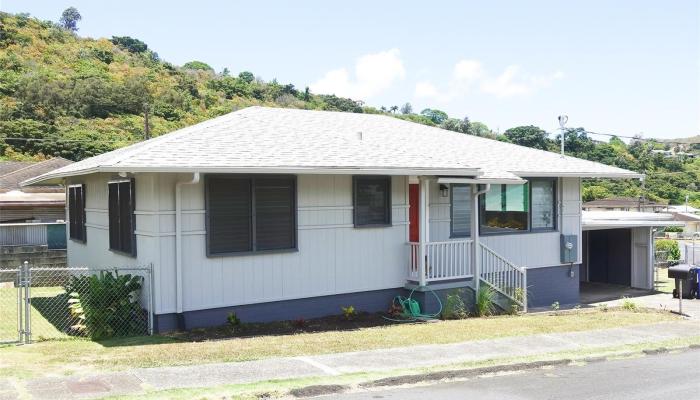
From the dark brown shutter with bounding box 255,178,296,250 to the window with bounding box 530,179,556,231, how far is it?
715 cm

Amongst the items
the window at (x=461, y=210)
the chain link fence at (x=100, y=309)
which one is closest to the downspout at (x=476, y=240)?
the window at (x=461, y=210)

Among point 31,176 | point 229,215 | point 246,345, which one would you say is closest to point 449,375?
point 246,345

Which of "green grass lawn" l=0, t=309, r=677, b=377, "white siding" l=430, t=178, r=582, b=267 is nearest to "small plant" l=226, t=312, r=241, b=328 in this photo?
"green grass lawn" l=0, t=309, r=677, b=377

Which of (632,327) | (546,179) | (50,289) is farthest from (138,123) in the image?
(632,327)

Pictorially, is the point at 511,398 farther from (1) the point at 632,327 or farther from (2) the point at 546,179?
(2) the point at 546,179

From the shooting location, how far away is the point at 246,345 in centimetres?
1038

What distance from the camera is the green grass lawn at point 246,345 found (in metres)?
9.08

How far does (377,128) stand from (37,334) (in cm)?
937

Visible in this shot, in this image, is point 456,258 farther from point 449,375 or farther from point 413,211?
Answer: point 449,375

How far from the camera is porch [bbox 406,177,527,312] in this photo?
14086 millimetres

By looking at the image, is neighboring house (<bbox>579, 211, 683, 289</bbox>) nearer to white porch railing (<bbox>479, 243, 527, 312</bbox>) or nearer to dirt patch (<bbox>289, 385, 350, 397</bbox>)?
white porch railing (<bbox>479, 243, 527, 312</bbox>)

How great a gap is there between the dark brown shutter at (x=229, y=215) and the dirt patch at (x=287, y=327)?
139 centimetres

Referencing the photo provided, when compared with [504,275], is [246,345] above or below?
below

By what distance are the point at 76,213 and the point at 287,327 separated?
28.5 feet
